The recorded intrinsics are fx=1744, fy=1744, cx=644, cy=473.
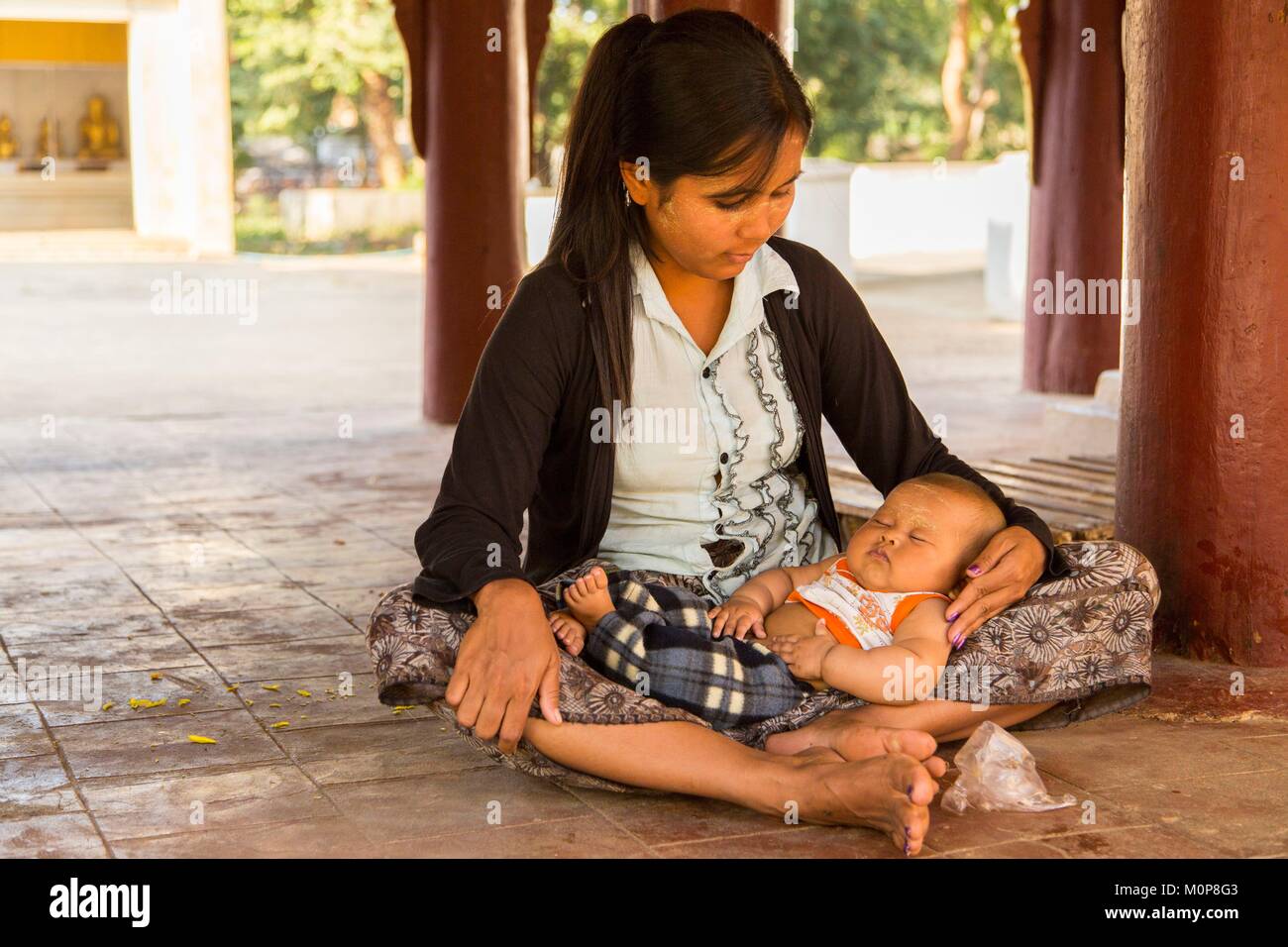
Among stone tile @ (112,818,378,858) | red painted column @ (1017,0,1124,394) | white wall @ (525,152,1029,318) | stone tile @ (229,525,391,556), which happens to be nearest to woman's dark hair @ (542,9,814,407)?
stone tile @ (112,818,378,858)

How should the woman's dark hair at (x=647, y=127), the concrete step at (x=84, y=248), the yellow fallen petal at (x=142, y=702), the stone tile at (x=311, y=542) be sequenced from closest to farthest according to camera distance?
the woman's dark hair at (x=647, y=127)
the yellow fallen petal at (x=142, y=702)
the stone tile at (x=311, y=542)
the concrete step at (x=84, y=248)

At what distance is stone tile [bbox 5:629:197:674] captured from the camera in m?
4.62

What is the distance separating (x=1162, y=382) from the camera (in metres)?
4.52

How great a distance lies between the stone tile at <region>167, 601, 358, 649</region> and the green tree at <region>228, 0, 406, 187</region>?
912 inches

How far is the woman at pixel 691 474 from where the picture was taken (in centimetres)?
323

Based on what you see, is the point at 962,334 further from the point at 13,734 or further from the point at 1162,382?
the point at 13,734

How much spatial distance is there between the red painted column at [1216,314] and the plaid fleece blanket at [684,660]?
149cm

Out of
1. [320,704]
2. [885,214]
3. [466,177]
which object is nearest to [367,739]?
[320,704]

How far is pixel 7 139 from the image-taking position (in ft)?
90.5

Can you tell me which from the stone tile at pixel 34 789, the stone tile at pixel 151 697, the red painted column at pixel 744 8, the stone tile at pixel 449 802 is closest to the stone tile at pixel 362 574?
the stone tile at pixel 151 697

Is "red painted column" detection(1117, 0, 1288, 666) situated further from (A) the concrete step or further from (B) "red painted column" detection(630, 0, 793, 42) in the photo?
(A) the concrete step

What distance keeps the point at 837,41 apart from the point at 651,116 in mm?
25729

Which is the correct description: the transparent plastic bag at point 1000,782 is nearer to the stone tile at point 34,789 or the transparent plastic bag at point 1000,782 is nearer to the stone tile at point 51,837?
the stone tile at point 51,837
